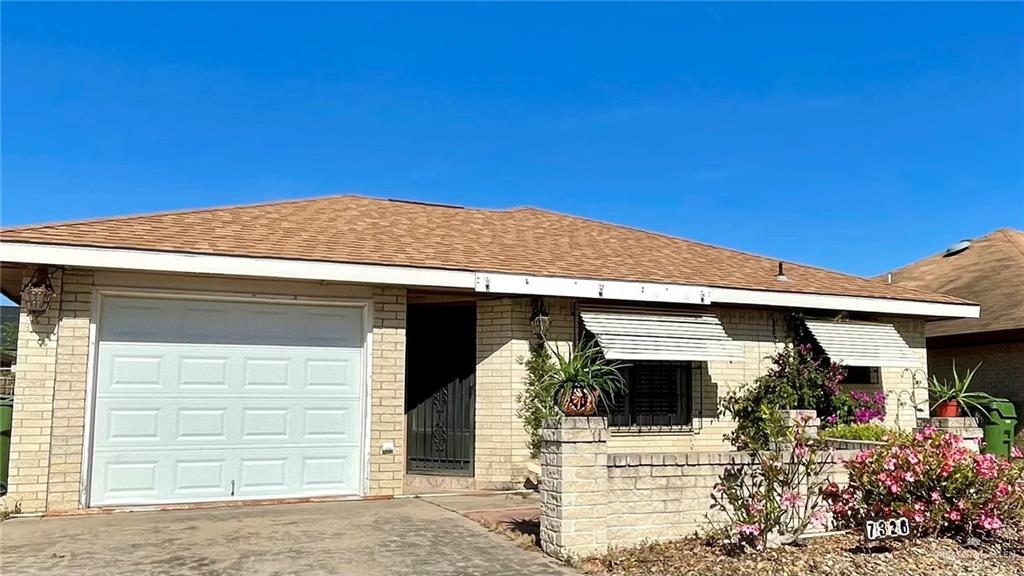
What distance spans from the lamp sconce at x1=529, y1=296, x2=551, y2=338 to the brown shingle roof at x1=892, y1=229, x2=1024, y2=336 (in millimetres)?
9920

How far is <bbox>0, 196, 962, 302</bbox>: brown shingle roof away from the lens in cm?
984

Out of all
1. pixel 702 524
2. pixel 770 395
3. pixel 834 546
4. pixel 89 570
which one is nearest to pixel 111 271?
pixel 89 570

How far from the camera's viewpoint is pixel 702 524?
7.80 metres

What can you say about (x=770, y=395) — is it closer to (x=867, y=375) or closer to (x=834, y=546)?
(x=867, y=375)

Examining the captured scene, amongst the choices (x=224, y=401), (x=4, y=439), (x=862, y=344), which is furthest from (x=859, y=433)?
(x=4, y=439)

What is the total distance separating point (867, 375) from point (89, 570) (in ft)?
41.0

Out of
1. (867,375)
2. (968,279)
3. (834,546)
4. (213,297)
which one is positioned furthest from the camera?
(968,279)

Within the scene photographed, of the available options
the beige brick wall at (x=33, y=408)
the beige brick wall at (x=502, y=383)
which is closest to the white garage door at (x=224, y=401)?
the beige brick wall at (x=33, y=408)

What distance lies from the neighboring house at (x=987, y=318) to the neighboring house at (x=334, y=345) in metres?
4.09

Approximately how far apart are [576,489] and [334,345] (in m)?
4.65

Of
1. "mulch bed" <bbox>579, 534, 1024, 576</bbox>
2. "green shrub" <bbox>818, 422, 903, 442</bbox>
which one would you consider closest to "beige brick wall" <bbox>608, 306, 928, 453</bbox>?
"green shrub" <bbox>818, 422, 903, 442</bbox>

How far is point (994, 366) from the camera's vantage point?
54.5 feet

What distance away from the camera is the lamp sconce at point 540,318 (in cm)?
1127

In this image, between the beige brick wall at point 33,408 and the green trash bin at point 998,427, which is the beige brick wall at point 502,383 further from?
the green trash bin at point 998,427
